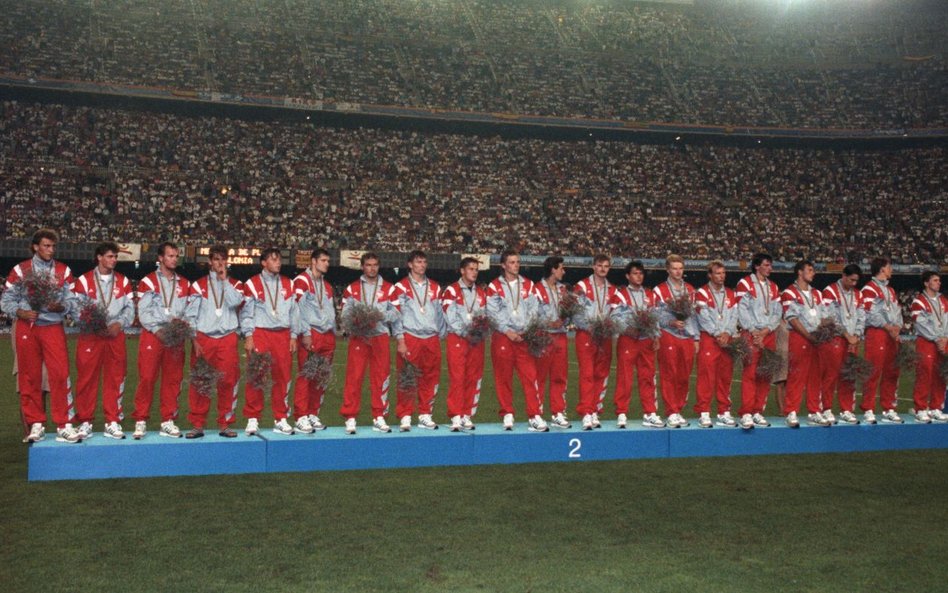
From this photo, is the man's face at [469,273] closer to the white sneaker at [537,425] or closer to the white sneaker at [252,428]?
the white sneaker at [537,425]

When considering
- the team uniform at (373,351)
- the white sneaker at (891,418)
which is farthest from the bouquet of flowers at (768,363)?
the team uniform at (373,351)

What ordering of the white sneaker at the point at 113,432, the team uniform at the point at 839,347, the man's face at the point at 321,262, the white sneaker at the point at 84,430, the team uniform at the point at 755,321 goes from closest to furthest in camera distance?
the white sneaker at the point at 84,430 < the white sneaker at the point at 113,432 < the man's face at the point at 321,262 < the team uniform at the point at 755,321 < the team uniform at the point at 839,347

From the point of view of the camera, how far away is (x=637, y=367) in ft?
34.9

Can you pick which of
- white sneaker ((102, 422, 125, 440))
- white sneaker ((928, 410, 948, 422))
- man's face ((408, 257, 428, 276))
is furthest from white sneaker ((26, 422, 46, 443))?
white sneaker ((928, 410, 948, 422))

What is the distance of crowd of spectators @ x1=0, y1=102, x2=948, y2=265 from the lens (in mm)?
35156

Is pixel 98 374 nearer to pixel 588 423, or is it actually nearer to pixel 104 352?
pixel 104 352

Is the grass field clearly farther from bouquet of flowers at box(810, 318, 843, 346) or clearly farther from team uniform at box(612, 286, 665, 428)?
bouquet of flowers at box(810, 318, 843, 346)

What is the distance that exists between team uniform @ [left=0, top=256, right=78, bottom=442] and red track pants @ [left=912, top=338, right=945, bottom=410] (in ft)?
35.3

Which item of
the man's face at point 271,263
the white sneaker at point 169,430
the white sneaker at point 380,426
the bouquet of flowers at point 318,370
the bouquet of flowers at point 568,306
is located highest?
the man's face at point 271,263

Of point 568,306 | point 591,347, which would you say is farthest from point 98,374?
point 591,347

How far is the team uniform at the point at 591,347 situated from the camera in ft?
34.6

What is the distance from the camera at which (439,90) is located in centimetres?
4278

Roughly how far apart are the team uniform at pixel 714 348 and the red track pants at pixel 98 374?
6.77 meters

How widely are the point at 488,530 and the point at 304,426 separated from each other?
3341 millimetres
